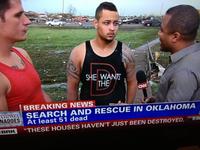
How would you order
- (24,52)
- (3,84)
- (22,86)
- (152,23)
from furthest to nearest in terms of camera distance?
(152,23), (24,52), (22,86), (3,84)

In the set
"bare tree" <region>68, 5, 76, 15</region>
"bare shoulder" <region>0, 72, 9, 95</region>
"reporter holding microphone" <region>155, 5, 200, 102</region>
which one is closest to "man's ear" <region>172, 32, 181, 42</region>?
"reporter holding microphone" <region>155, 5, 200, 102</region>

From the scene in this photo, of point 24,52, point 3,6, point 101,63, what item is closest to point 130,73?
point 101,63

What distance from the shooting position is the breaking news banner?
1.56 m

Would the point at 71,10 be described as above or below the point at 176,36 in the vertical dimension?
above

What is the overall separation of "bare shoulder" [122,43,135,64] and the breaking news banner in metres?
0.43

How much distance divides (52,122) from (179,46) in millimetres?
776

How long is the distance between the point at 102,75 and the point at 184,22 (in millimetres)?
584

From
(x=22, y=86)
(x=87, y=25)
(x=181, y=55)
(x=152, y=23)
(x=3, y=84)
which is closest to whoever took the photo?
(x=3, y=84)

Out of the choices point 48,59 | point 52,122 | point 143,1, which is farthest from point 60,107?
point 143,1

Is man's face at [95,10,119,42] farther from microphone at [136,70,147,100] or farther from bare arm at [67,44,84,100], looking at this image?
microphone at [136,70,147,100]

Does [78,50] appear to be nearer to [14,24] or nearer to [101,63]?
[101,63]

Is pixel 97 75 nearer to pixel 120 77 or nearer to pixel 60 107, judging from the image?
pixel 120 77

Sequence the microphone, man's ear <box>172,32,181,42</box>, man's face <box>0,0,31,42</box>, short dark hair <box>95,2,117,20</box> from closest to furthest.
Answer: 1. man's face <box>0,0,31,42</box>
2. man's ear <box>172,32,181,42</box>
3. short dark hair <box>95,2,117,20</box>
4. the microphone

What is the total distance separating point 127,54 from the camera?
201 centimetres
